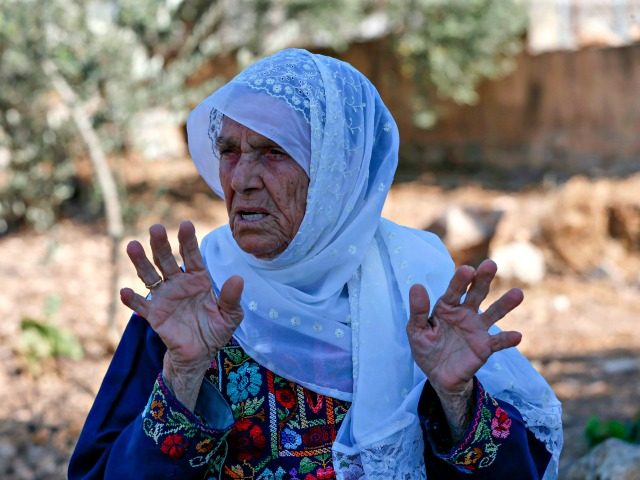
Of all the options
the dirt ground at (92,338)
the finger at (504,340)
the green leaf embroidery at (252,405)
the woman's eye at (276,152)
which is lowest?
the dirt ground at (92,338)

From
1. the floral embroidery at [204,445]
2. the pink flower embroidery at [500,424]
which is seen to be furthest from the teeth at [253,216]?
the pink flower embroidery at [500,424]

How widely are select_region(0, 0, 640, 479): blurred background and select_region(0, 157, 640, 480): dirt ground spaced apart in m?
0.02

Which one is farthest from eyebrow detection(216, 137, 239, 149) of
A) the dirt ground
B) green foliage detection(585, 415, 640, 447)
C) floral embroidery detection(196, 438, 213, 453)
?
the dirt ground

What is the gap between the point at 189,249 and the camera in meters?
1.77

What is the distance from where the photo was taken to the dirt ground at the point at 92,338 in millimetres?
4676

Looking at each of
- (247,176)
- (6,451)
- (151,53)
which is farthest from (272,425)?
(151,53)

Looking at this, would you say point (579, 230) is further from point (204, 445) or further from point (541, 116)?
point (204, 445)

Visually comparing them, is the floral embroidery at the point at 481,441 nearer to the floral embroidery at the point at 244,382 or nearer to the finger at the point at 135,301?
the floral embroidery at the point at 244,382

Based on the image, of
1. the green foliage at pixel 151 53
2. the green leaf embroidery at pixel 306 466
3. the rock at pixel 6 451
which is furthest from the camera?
the green foliage at pixel 151 53

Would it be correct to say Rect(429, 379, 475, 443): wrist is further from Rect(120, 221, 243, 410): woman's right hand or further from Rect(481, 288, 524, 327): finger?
Rect(120, 221, 243, 410): woman's right hand

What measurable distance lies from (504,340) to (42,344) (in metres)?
4.23

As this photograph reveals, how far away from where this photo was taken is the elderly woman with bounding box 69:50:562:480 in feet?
5.80

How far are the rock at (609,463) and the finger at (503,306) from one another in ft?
Result: 6.06

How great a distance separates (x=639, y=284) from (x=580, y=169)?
436cm
